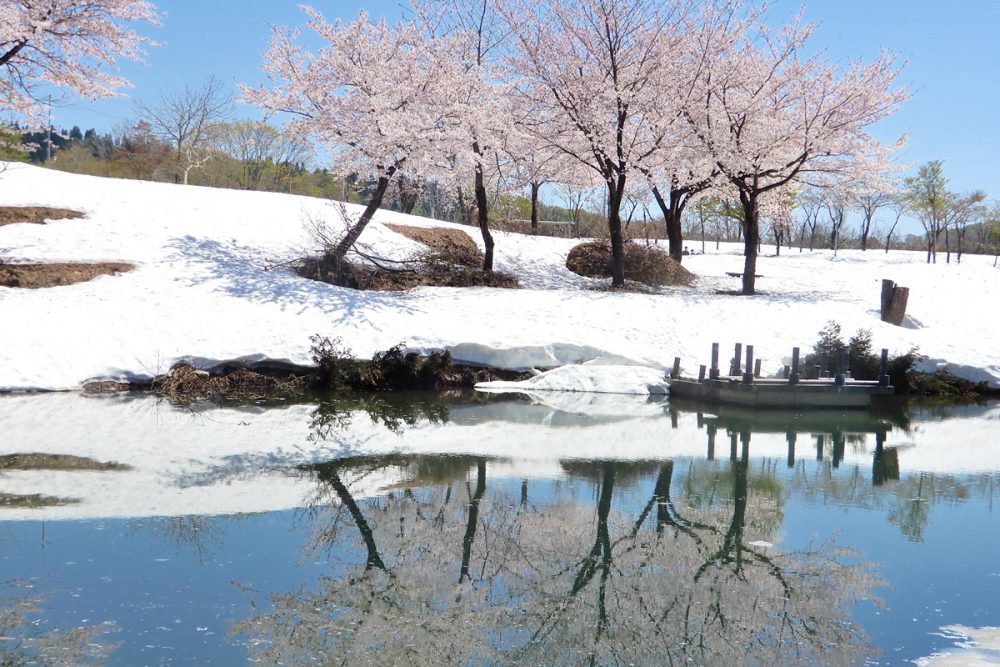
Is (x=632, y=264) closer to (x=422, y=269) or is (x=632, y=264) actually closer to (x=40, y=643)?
(x=422, y=269)

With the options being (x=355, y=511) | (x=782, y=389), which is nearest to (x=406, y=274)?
(x=782, y=389)

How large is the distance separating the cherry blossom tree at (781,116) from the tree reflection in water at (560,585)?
20.0 m

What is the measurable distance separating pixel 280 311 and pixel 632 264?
14.1 metres

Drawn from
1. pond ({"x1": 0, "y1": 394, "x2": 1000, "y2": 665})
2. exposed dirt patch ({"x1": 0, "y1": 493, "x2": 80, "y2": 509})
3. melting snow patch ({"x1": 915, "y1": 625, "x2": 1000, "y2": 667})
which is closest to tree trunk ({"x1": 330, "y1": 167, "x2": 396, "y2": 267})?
pond ({"x1": 0, "y1": 394, "x2": 1000, "y2": 665})

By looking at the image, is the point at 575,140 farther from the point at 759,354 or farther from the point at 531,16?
the point at 759,354

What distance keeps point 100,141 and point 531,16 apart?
49.3 m

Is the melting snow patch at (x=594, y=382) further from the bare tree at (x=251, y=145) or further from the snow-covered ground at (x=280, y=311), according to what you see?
the bare tree at (x=251, y=145)

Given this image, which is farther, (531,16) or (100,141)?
(100,141)

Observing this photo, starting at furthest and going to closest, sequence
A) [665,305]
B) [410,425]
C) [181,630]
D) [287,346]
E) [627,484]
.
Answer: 1. [665,305]
2. [287,346]
3. [410,425]
4. [627,484]
5. [181,630]

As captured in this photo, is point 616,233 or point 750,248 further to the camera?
point 750,248

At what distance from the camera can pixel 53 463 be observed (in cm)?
1059

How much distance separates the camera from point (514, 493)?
9898 millimetres

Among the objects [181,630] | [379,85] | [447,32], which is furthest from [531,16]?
[181,630]

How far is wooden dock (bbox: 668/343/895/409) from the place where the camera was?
17.6 m
